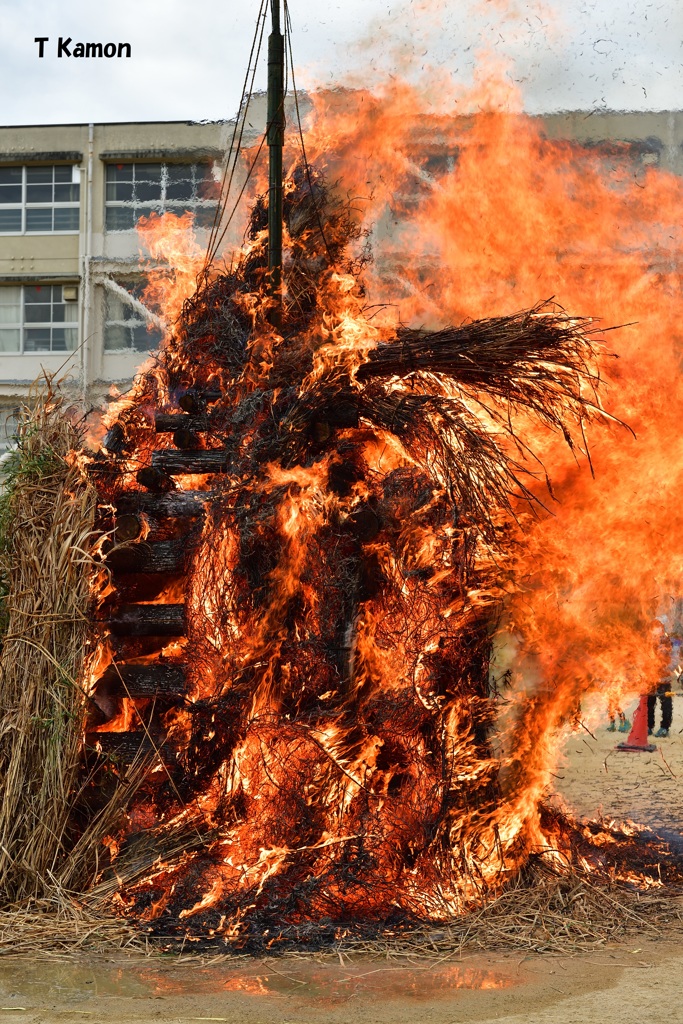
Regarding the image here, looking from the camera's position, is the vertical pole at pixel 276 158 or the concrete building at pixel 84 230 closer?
the vertical pole at pixel 276 158

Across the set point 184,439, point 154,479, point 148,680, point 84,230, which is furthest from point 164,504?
point 84,230

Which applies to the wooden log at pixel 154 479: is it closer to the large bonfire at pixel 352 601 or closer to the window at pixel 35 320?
the large bonfire at pixel 352 601

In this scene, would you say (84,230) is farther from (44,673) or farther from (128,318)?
(44,673)

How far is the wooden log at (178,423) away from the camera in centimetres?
719

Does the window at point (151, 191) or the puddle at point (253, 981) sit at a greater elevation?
the window at point (151, 191)

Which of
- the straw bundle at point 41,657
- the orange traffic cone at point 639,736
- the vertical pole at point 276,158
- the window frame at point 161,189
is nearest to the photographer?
the straw bundle at point 41,657

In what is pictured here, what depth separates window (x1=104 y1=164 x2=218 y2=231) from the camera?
25900 mm

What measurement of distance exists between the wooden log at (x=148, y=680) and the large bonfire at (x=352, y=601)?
0.06 ft

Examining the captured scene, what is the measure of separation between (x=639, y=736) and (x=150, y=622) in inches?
351

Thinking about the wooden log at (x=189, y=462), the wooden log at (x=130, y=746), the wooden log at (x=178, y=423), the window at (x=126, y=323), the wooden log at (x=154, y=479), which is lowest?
the wooden log at (x=130, y=746)

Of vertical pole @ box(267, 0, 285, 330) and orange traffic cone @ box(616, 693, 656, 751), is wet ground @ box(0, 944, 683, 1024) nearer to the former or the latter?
vertical pole @ box(267, 0, 285, 330)

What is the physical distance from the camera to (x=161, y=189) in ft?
86.6

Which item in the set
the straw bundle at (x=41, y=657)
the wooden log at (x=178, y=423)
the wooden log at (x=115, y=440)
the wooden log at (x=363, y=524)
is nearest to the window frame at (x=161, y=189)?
the wooden log at (x=115, y=440)

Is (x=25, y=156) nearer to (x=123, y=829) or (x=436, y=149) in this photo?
(x=436, y=149)
